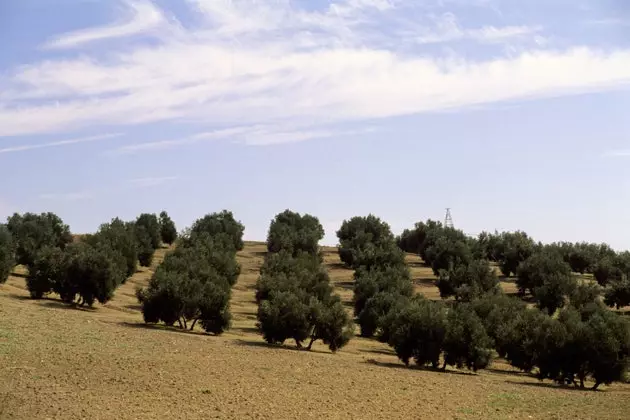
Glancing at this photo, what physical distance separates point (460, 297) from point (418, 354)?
24361 millimetres

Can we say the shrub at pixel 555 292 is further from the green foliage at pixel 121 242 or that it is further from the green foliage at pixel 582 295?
the green foliage at pixel 121 242

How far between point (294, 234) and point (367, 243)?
422 inches

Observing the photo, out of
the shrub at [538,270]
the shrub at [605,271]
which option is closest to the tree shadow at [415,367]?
the shrub at [538,270]

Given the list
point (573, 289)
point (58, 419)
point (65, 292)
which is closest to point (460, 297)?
point (573, 289)

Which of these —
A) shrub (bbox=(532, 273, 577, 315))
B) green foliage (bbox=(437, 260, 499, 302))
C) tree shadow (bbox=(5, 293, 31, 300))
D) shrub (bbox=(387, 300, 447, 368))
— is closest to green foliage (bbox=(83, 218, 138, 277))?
tree shadow (bbox=(5, 293, 31, 300))

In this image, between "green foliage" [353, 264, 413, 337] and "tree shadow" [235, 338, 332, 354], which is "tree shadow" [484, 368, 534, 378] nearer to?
"tree shadow" [235, 338, 332, 354]

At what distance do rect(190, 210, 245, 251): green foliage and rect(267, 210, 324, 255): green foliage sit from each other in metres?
4.15

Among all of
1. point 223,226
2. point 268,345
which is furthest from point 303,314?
point 223,226

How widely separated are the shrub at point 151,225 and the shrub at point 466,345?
5883cm

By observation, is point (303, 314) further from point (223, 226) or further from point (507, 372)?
point (223, 226)

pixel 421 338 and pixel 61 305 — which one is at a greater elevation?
pixel 421 338

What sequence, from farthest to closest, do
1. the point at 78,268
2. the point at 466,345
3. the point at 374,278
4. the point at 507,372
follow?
1. the point at 374,278
2. the point at 78,268
3. the point at 507,372
4. the point at 466,345

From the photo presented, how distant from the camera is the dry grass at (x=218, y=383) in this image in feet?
72.1

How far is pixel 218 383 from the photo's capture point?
85.1ft
